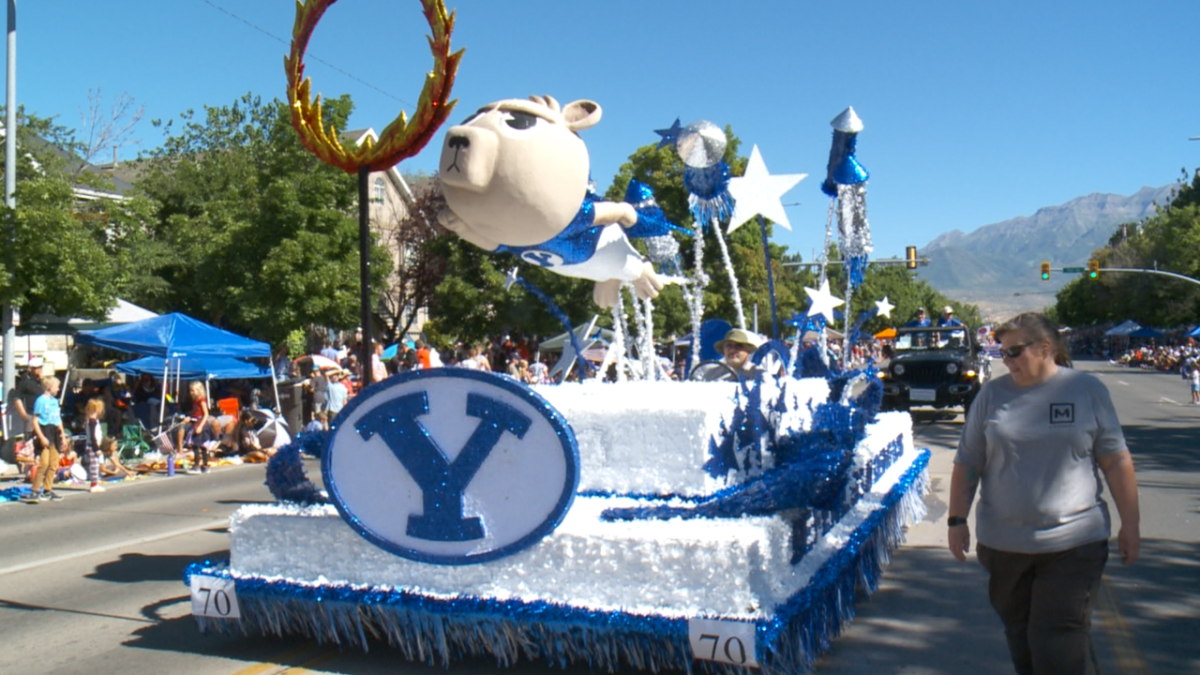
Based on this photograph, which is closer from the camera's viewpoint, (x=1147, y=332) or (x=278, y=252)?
(x=278, y=252)

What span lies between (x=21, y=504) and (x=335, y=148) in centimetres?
895

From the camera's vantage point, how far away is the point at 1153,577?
6.56m

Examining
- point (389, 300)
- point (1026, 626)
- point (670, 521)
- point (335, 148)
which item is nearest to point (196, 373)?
point (335, 148)

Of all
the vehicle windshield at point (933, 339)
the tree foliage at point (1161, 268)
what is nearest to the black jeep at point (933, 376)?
the vehicle windshield at point (933, 339)

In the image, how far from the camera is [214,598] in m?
4.82

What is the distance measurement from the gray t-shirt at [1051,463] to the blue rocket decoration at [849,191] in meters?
3.89

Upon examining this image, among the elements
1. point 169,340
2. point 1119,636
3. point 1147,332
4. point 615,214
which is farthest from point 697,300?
point 1147,332

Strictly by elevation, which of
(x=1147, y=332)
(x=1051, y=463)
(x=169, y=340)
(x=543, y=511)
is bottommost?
(x=1147, y=332)

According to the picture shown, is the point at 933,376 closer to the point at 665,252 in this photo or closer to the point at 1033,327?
the point at 665,252

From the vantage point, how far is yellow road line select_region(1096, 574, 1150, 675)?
4.76 metres

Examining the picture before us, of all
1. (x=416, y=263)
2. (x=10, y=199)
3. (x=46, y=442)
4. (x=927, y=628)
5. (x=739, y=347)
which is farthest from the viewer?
(x=416, y=263)

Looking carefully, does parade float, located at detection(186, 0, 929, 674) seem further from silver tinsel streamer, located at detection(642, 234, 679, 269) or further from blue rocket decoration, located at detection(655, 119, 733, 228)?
silver tinsel streamer, located at detection(642, 234, 679, 269)

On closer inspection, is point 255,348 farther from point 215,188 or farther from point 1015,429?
point 215,188

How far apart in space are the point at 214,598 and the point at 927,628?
12.2 ft
